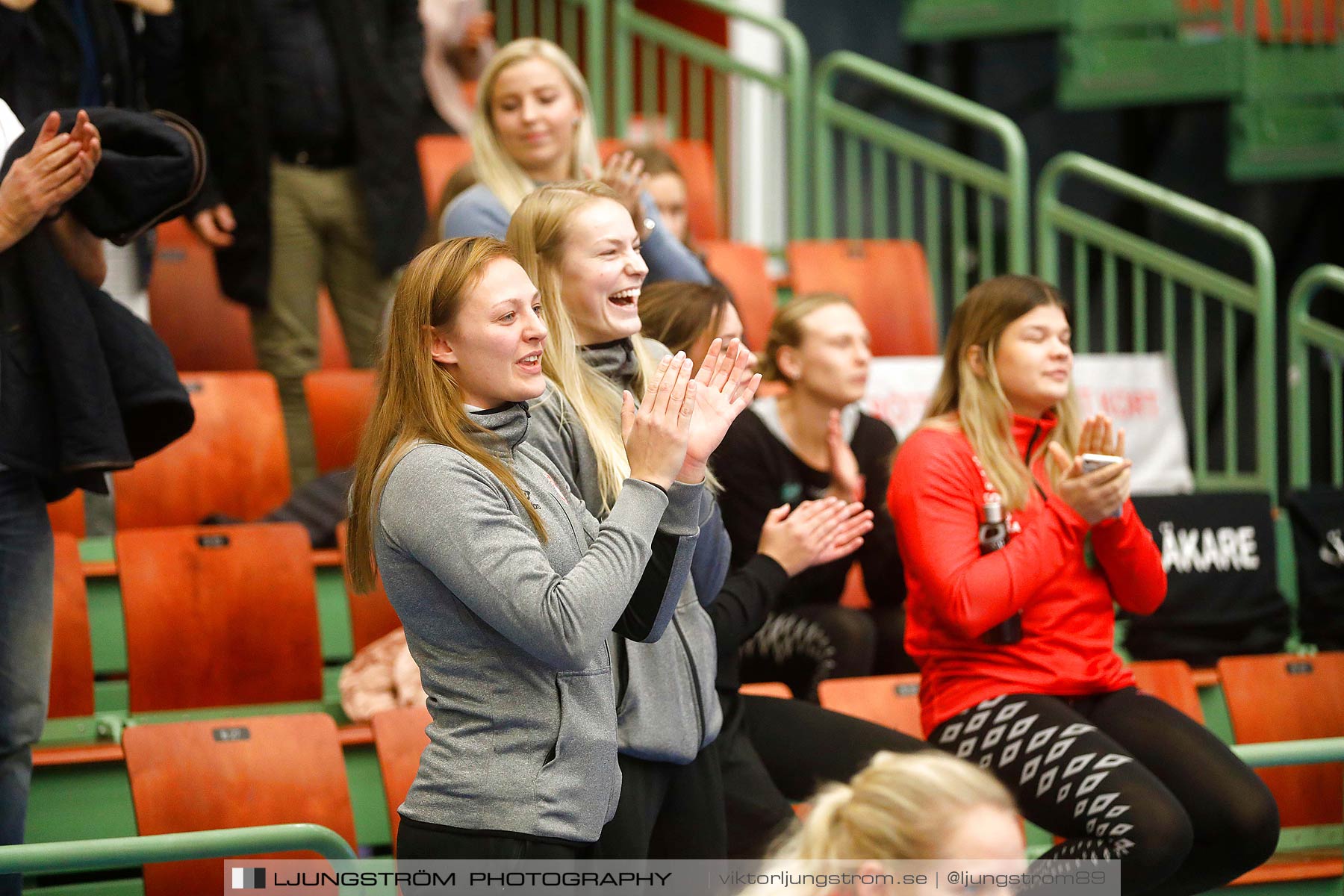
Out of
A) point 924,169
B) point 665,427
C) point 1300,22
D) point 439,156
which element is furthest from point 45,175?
point 1300,22

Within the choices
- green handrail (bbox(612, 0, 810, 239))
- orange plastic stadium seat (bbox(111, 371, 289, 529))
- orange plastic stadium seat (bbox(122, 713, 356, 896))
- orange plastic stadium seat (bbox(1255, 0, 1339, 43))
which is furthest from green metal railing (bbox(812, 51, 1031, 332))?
orange plastic stadium seat (bbox(122, 713, 356, 896))

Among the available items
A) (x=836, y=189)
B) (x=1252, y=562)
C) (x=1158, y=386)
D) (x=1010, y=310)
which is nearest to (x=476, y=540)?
(x=1010, y=310)

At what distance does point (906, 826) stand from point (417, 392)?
83cm

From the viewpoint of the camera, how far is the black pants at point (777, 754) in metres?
2.48

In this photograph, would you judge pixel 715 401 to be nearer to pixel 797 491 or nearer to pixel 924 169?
pixel 797 491

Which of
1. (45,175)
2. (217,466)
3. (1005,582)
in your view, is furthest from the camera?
(217,466)

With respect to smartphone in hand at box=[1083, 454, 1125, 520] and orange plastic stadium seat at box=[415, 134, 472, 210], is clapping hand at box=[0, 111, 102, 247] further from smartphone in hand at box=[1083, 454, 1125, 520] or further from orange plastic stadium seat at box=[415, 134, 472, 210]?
orange plastic stadium seat at box=[415, 134, 472, 210]

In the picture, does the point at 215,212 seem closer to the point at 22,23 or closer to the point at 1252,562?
the point at 22,23

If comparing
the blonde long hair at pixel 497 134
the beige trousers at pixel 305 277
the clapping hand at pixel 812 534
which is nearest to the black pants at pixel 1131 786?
the clapping hand at pixel 812 534

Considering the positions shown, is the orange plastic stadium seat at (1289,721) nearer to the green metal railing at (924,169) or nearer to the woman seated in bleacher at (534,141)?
the woman seated in bleacher at (534,141)

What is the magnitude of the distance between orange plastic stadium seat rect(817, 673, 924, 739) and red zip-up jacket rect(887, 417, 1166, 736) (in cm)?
26

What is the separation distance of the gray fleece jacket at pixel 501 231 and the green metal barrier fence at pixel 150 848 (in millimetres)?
1329

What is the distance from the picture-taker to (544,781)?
1829 mm

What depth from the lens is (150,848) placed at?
6.58ft
